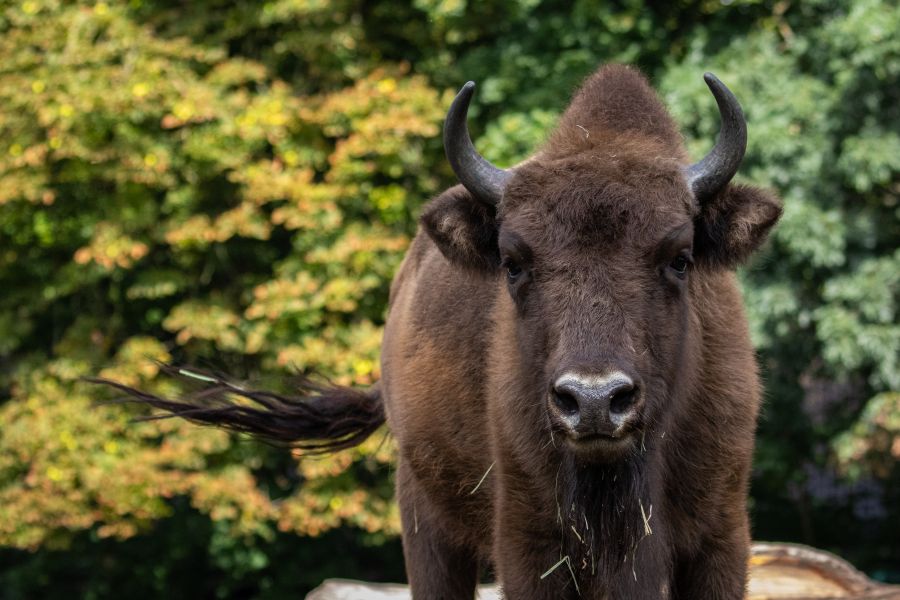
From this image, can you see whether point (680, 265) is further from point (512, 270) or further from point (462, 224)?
point (462, 224)

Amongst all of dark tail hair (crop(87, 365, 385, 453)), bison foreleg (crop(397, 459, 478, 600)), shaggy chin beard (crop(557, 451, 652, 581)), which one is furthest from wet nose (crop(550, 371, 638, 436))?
dark tail hair (crop(87, 365, 385, 453))

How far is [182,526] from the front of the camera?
45.7ft

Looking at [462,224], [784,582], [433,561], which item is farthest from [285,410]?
[784,582]

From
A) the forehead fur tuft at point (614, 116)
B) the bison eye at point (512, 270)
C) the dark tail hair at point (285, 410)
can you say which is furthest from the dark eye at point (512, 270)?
the dark tail hair at point (285, 410)

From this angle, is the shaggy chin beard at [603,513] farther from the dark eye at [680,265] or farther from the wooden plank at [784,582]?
the wooden plank at [784,582]

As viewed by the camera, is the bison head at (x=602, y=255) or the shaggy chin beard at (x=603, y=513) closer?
the bison head at (x=602, y=255)

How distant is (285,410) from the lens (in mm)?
6926

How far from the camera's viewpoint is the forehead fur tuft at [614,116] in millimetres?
4859

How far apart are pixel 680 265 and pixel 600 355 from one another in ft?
2.20

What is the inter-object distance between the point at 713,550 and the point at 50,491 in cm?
859

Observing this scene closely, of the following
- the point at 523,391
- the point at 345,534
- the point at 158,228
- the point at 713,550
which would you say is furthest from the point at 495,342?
the point at 345,534

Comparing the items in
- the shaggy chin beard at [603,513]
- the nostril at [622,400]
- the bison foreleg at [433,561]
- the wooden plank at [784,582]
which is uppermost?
the nostril at [622,400]

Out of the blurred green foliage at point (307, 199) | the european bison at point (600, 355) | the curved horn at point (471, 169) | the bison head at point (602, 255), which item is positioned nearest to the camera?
the bison head at point (602, 255)

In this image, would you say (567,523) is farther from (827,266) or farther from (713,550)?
(827,266)
